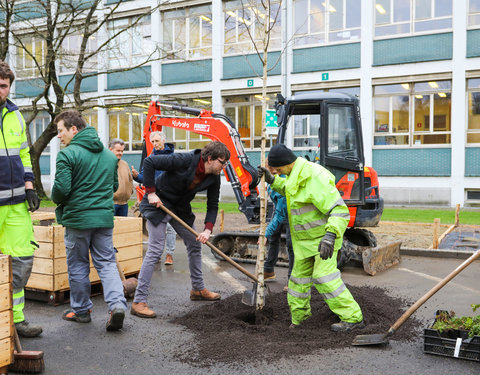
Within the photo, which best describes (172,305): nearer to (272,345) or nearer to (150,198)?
(150,198)

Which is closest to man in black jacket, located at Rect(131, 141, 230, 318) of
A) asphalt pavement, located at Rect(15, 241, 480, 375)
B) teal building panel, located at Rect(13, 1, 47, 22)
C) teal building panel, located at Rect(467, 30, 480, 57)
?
asphalt pavement, located at Rect(15, 241, 480, 375)

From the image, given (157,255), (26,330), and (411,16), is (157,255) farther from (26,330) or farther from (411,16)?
(411,16)

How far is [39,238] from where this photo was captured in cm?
596

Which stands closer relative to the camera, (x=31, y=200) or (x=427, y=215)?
(x=31, y=200)

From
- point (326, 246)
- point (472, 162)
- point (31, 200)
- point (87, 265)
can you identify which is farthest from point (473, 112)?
point (31, 200)

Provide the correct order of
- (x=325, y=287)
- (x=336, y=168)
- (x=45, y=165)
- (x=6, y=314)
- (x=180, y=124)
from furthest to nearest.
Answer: (x=45, y=165) → (x=180, y=124) → (x=336, y=168) → (x=325, y=287) → (x=6, y=314)

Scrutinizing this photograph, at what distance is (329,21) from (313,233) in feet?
59.4

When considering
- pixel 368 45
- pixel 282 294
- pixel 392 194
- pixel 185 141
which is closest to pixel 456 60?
pixel 368 45

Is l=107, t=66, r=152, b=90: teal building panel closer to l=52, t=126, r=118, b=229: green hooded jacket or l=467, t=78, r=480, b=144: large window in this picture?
l=467, t=78, r=480, b=144: large window

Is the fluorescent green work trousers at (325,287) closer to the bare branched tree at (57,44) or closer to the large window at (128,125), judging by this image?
the bare branched tree at (57,44)

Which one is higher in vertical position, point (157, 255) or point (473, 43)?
point (473, 43)

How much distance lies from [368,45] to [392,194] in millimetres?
5818

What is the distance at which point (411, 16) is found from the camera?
19688 mm

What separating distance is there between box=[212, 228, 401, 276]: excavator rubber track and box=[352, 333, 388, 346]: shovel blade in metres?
3.35
